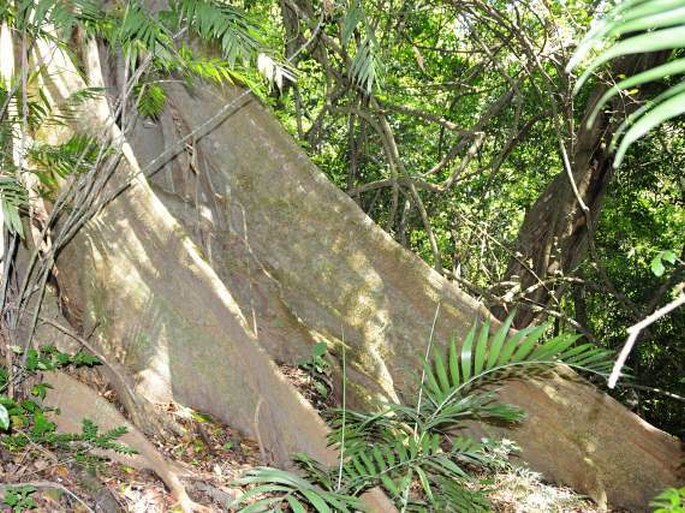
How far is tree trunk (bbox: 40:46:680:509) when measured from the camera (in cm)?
345

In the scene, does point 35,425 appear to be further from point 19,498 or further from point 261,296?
point 261,296

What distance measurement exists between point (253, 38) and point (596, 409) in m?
2.53

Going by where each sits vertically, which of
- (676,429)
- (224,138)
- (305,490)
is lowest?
(676,429)

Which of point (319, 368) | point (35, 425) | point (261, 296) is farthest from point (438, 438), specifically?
point (261, 296)

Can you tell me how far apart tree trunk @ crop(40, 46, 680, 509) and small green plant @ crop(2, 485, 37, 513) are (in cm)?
96

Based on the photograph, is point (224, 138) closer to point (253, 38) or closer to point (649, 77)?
point (253, 38)

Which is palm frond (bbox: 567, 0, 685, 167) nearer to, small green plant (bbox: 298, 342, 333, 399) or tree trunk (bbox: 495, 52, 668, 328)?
small green plant (bbox: 298, 342, 333, 399)

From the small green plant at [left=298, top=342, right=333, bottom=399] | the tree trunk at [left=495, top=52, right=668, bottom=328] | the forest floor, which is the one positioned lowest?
the forest floor

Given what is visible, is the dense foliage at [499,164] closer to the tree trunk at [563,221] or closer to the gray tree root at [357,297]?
the tree trunk at [563,221]

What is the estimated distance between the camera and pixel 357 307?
3.91 m

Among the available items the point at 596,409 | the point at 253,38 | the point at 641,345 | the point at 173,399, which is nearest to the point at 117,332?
the point at 173,399

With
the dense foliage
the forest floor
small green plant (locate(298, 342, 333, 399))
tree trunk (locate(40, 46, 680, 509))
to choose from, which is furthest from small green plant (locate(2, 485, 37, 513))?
the dense foliage

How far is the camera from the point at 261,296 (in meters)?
4.10

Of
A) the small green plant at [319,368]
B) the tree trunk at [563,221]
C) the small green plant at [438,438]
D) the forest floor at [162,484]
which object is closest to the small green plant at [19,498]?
the forest floor at [162,484]
